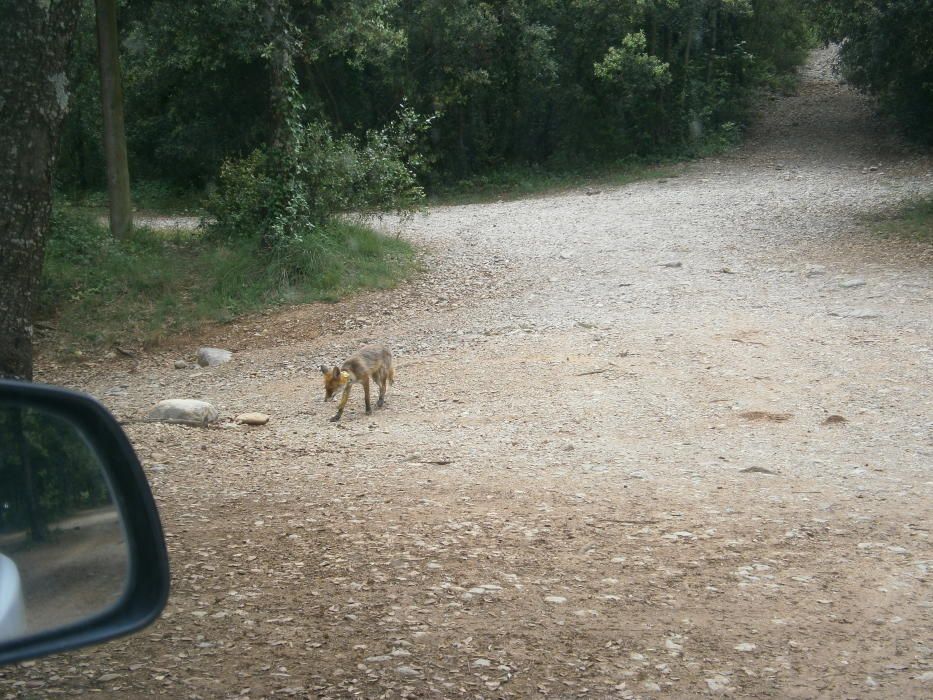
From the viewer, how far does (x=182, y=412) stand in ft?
27.0

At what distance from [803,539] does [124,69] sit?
22311 millimetres

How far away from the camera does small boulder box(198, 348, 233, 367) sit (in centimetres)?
1145

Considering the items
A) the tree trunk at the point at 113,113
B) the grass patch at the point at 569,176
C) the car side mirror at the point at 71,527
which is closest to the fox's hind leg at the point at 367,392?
the car side mirror at the point at 71,527

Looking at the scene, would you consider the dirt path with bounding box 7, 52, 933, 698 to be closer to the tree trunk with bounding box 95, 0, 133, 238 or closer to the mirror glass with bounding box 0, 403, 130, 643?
the mirror glass with bounding box 0, 403, 130, 643

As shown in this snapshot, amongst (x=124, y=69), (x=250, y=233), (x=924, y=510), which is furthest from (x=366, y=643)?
(x=124, y=69)

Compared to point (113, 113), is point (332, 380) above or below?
below

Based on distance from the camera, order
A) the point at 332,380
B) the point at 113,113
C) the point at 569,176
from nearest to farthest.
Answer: the point at 332,380, the point at 113,113, the point at 569,176

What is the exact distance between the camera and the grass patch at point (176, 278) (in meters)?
12.8

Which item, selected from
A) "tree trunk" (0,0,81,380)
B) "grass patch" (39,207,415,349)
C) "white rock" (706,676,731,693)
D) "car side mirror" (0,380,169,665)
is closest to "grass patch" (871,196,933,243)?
"grass patch" (39,207,415,349)

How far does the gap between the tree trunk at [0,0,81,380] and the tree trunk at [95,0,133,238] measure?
35.2ft

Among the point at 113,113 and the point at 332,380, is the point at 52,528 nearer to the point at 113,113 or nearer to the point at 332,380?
the point at 332,380

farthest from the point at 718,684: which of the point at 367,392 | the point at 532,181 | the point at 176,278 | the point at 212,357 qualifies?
the point at 532,181

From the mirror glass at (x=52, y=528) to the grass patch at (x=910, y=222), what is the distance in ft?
45.8

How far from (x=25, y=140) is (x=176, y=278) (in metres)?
9.55
